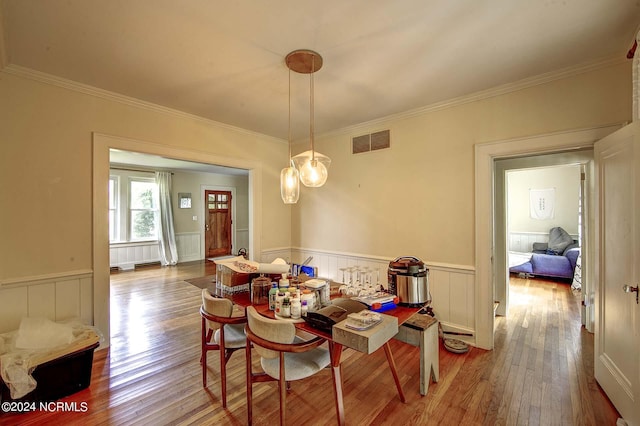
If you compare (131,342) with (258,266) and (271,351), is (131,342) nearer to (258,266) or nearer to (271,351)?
(258,266)

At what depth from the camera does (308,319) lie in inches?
63.2

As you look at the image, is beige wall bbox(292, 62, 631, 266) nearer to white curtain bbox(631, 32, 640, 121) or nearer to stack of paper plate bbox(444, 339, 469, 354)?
white curtain bbox(631, 32, 640, 121)

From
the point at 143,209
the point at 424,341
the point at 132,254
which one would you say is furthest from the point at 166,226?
the point at 424,341

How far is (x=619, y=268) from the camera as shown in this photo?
1.87 metres

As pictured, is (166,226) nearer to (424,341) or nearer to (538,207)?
(424,341)

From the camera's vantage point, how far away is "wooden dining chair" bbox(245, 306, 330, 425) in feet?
4.92

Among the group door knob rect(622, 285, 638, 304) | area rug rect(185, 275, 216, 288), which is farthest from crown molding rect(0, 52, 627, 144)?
area rug rect(185, 275, 216, 288)

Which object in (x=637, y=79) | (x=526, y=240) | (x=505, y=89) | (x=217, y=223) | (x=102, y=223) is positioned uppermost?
(x=505, y=89)

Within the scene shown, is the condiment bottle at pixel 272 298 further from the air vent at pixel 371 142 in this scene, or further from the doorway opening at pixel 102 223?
the air vent at pixel 371 142

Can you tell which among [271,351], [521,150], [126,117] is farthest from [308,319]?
[126,117]

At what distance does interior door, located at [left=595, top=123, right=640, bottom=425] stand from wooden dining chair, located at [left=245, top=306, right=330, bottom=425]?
6.45 feet

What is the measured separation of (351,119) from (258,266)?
229 cm

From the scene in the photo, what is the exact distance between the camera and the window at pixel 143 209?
22.1 feet

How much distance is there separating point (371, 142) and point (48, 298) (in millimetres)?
3777
